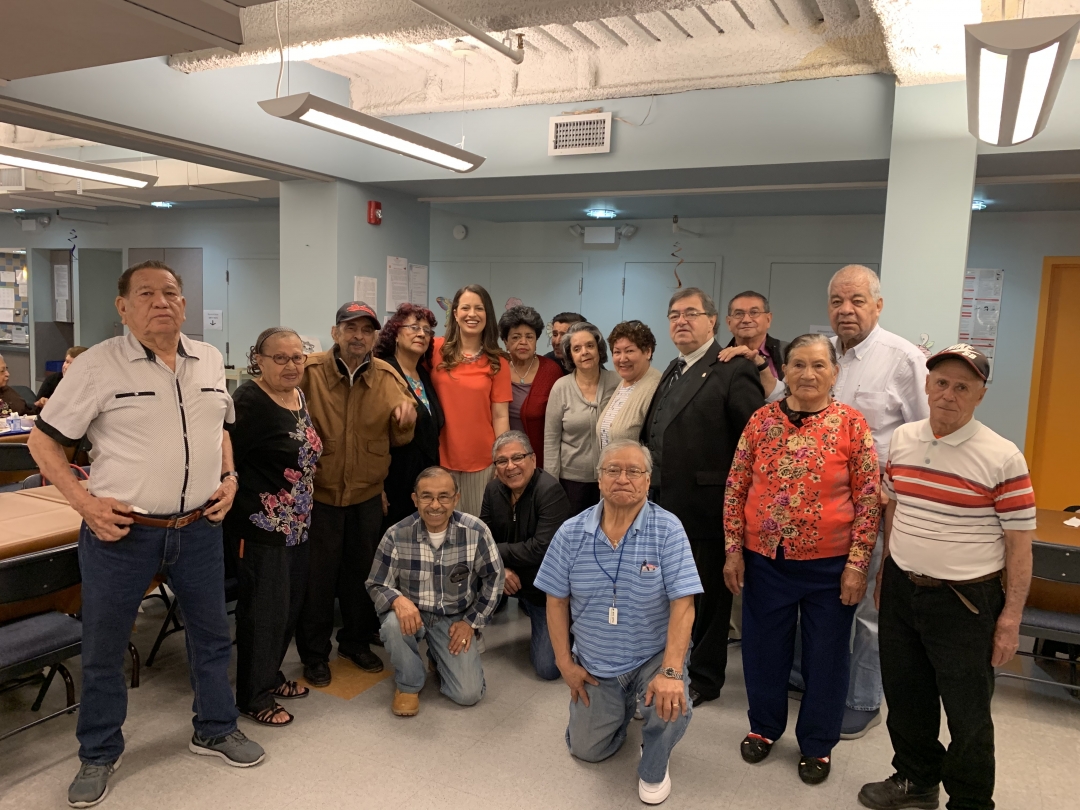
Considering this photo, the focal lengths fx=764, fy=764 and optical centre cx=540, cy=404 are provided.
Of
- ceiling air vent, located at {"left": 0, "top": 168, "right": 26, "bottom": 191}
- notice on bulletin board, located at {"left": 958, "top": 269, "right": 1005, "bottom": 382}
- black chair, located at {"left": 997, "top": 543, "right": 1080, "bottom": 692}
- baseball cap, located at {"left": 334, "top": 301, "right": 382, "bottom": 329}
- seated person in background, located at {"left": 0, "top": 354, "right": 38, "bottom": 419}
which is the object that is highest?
ceiling air vent, located at {"left": 0, "top": 168, "right": 26, "bottom": 191}

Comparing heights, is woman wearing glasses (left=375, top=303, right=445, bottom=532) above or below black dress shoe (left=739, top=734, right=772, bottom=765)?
above

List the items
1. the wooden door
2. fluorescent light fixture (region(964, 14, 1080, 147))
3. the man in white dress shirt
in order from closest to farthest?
A: 1. fluorescent light fixture (region(964, 14, 1080, 147))
2. the man in white dress shirt
3. the wooden door

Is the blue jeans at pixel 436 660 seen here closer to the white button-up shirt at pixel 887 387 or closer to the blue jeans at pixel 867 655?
the blue jeans at pixel 867 655

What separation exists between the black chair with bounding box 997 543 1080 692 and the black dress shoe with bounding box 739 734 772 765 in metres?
1.14

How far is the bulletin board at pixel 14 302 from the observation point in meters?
9.58

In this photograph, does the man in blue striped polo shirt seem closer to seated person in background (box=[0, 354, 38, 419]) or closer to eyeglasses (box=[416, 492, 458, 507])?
eyeglasses (box=[416, 492, 458, 507])

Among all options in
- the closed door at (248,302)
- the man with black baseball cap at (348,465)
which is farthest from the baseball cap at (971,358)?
the closed door at (248,302)

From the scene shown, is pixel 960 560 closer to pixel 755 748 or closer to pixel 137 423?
pixel 755 748

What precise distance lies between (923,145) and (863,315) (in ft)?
4.80

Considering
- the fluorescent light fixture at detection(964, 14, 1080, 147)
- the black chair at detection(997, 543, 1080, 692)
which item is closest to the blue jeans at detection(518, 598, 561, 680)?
the black chair at detection(997, 543, 1080, 692)

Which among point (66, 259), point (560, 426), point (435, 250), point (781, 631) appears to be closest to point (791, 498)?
point (781, 631)

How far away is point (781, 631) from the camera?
265cm

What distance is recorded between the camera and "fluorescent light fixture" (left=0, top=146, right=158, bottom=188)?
15.2ft

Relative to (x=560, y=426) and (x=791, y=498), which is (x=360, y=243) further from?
(x=791, y=498)
